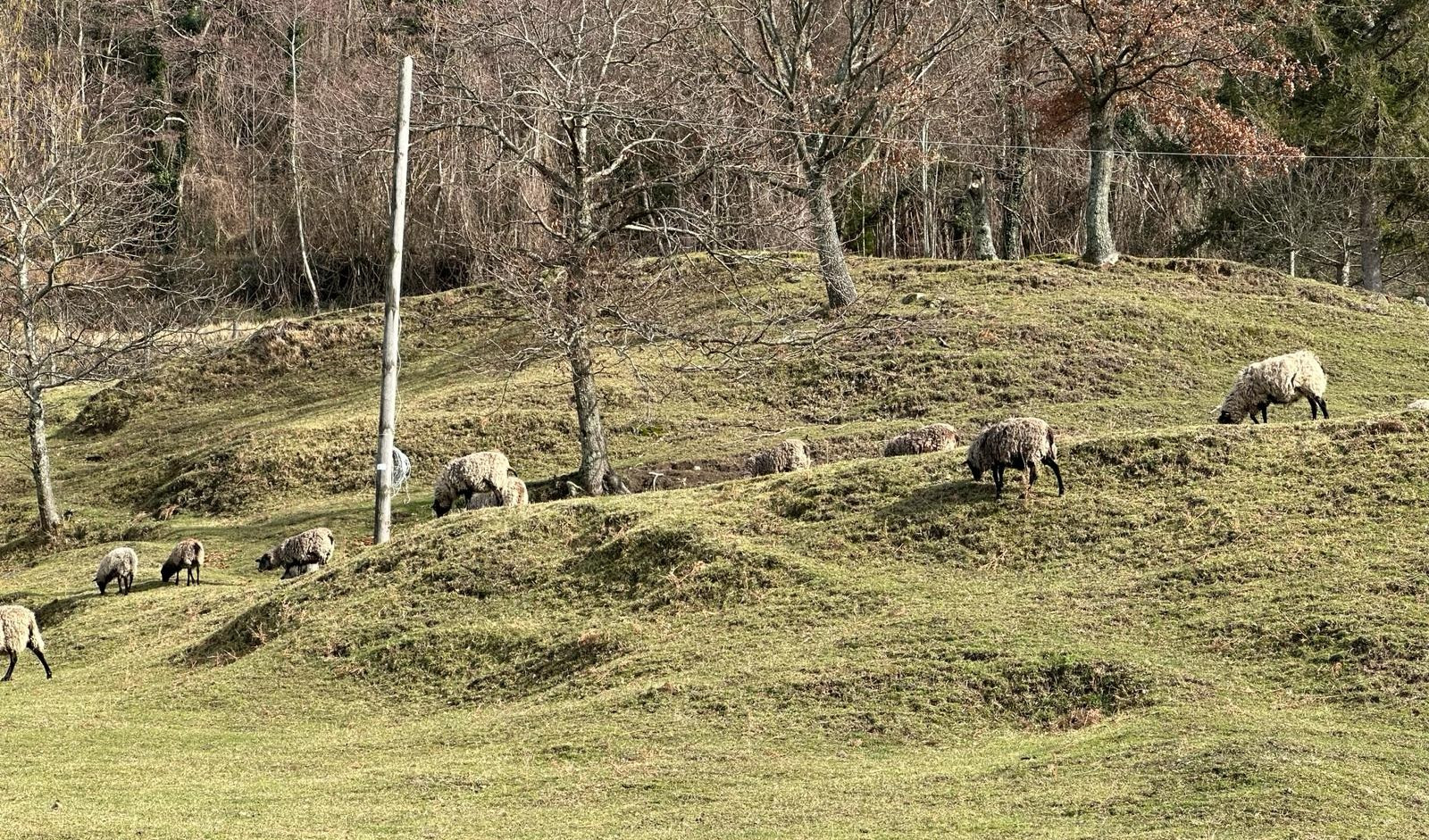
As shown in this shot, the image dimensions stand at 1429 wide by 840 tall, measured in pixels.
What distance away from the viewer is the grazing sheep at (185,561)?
2631 centimetres

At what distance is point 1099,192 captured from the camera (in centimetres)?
4159

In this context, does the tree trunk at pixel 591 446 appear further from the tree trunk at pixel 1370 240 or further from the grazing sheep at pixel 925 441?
the tree trunk at pixel 1370 240

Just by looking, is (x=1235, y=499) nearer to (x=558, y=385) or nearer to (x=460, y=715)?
(x=460, y=715)

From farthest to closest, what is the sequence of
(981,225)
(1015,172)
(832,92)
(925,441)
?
(981,225), (1015,172), (832,92), (925,441)

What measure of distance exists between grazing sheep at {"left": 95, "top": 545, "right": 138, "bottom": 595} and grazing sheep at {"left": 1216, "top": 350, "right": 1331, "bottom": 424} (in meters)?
18.1

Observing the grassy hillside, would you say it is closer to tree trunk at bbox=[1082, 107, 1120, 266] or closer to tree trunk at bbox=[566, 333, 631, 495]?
tree trunk at bbox=[566, 333, 631, 495]

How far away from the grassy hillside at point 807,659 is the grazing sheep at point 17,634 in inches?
15.4

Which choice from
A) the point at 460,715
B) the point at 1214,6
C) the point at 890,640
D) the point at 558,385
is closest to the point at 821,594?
the point at 890,640

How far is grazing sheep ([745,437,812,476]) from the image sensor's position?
2627 centimetres

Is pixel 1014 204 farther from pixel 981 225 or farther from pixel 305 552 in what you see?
pixel 305 552

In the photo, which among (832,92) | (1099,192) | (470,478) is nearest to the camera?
(470,478)

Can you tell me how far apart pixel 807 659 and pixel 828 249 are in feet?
73.3

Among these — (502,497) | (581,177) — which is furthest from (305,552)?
(581,177)

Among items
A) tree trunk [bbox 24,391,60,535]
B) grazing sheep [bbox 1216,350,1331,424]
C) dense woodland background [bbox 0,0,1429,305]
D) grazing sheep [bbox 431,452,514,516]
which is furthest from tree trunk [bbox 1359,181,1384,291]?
tree trunk [bbox 24,391,60,535]
